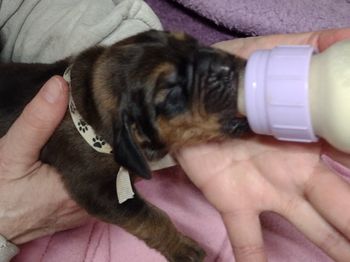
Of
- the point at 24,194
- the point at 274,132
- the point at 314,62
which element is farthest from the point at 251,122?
the point at 24,194

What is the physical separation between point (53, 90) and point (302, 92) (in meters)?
0.83

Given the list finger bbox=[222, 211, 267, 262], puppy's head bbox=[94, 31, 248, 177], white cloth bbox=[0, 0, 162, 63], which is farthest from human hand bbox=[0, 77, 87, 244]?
finger bbox=[222, 211, 267, 262]

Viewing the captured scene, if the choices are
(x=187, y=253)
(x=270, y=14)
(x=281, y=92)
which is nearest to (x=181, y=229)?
(x=187, y=253)

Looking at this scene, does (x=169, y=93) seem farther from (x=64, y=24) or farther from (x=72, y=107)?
(x=64, y=24)

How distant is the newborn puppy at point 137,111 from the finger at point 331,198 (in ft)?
0.86

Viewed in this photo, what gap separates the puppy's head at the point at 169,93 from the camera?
1.54 metres

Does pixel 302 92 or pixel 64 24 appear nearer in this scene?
pixel 302 92

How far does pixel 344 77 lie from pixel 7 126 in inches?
48.9

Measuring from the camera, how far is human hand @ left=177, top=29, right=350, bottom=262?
1338 mm

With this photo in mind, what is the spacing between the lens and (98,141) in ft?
5.74

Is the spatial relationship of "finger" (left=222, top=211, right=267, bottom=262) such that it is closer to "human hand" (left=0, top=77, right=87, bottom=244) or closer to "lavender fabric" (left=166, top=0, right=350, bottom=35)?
"human hand" (left=0, top=77, right=87, bottom=244)

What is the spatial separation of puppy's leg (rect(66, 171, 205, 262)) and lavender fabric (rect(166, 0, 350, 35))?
2.92 feet

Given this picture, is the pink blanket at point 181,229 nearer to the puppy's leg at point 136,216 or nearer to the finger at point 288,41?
the puppy's leg at point 136,216

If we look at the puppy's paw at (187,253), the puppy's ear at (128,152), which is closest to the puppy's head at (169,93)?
the puppy's ear at (128,152)
